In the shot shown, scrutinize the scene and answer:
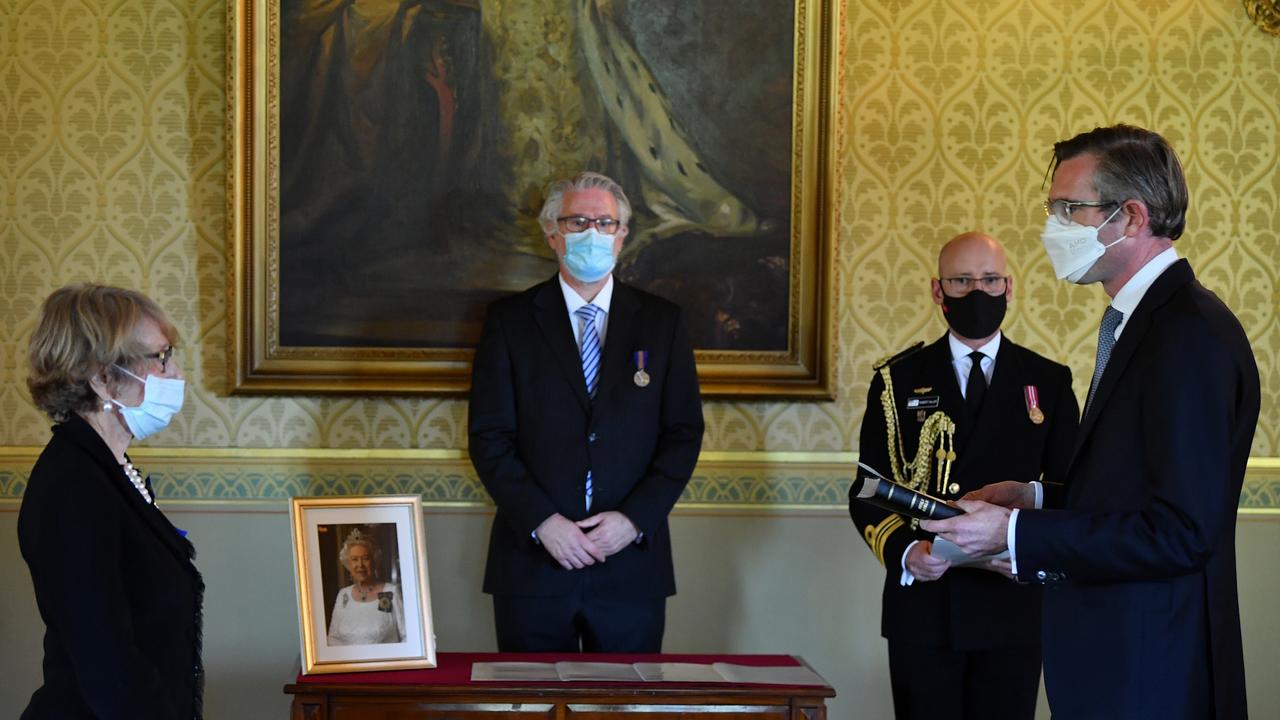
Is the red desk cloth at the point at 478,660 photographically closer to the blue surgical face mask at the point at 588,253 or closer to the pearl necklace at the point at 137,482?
the pearl necklace at the point at 137,482

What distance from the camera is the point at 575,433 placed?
144 inches

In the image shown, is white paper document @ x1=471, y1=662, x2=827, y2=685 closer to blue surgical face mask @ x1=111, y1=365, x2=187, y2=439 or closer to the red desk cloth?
the red desk cloth

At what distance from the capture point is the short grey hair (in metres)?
3.85

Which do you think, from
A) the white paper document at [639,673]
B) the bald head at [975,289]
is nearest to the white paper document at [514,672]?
the white paper document at [639,673]

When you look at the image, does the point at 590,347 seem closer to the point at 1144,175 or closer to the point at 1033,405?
the point at 1033,405

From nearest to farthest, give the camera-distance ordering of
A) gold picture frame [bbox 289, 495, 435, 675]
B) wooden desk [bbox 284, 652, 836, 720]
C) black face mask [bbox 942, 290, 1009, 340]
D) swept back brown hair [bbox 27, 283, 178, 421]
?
swept back brown hair [bbox 27, 283, 178, 421] < wooden desk [bbox 284, 652, 836, 720] < gold picture frame [bbox 289, 495, 435, 675] < black face mask [bbox 942, 290, 1009, 340]

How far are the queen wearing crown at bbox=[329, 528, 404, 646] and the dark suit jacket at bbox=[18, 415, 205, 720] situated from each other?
24.2 inches

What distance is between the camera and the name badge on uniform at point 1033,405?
3.45 meters

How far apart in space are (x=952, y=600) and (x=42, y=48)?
3.61 metres

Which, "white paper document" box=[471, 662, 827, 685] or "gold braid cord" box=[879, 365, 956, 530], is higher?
"gold braid cord" box=[879, 365, 956, 530]

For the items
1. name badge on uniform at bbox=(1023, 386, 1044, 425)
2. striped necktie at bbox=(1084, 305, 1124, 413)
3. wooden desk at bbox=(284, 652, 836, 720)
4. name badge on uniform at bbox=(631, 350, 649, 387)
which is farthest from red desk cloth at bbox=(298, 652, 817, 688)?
striped necktie at bbox=(1084, 305, 1124, 413)

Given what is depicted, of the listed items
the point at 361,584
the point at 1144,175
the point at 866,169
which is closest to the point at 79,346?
the point at 361,584

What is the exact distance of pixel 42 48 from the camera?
4375mm

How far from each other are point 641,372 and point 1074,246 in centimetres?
153
